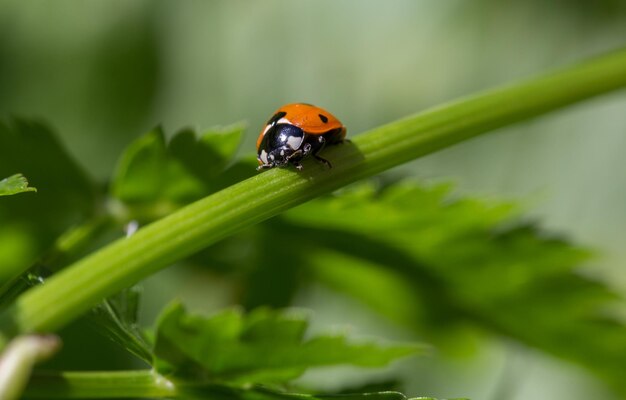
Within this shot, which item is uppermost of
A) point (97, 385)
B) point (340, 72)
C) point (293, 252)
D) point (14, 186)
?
point (340, 72)

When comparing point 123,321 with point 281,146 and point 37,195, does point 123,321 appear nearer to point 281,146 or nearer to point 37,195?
point 281,146

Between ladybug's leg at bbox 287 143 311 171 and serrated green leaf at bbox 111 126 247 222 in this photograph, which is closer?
ladybug's leg at bbox 287 143 311 171

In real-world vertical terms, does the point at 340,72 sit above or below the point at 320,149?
above

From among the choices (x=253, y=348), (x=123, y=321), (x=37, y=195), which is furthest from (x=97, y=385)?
(x=37, y=195)

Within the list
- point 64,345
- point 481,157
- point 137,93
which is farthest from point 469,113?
point 137,93

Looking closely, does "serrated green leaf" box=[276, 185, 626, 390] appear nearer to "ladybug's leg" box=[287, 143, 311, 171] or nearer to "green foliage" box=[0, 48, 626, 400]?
"green foliage" box=[0, 48, 626, 400]

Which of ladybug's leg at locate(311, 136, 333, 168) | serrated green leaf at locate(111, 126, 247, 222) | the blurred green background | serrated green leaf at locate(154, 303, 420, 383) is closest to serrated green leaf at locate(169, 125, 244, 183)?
serrated green leaf at locate(111, 126, 247, 222)
